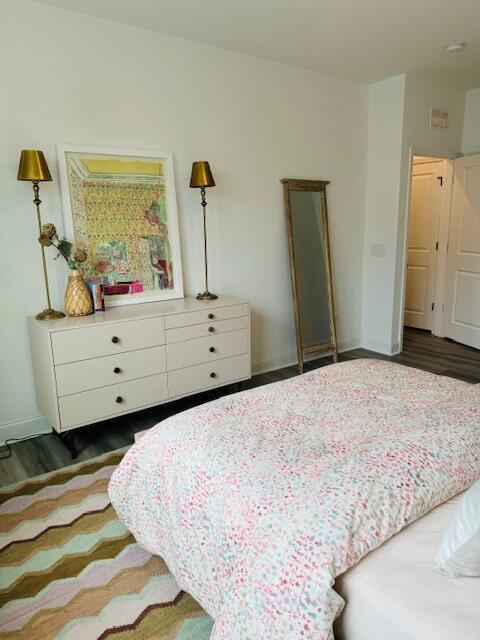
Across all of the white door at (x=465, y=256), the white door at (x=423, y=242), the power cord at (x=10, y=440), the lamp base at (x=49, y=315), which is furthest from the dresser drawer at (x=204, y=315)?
the white door at (x=423, y=242)

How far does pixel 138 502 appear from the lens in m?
1.63

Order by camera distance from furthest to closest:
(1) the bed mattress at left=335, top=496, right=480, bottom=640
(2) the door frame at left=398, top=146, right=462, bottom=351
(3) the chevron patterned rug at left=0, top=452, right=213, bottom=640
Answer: (2) the door frame at left=398, top=146, right=462, bottom=351
(3) the chevron patterned rug at left=0, top=452, right=213, bottom=640
(1) the bed mattress at left=335, top=496, right=480, bottom=640

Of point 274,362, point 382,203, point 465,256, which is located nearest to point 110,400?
point 274,362

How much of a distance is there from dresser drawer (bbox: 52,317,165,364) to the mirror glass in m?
1.70

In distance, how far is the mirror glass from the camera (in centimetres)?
399

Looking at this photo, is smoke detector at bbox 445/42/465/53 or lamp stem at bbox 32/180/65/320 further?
smoke detector at bbox 445/42/465/53

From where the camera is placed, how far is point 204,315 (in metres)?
3.01

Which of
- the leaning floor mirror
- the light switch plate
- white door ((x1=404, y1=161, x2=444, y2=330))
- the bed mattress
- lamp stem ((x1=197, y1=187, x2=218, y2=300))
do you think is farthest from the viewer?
white door ((x1=404, y1=161, x2=444, y2=330))

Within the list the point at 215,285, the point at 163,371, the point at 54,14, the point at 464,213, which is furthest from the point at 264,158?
the point at 464,213

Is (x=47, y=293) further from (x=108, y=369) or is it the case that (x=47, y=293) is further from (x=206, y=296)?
(x=206, y=296)

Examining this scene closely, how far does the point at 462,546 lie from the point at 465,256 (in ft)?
14.2

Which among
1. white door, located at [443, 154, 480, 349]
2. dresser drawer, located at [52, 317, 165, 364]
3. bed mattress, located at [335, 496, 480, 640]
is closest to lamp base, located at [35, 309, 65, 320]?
dresser drawer, located at [52, 317, 165, 364]

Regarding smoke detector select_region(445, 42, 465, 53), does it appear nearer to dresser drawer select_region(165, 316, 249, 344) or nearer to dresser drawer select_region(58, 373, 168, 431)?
dresser drawer select_region(165, 316, 249, 344)

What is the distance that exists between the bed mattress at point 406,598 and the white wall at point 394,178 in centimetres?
360
